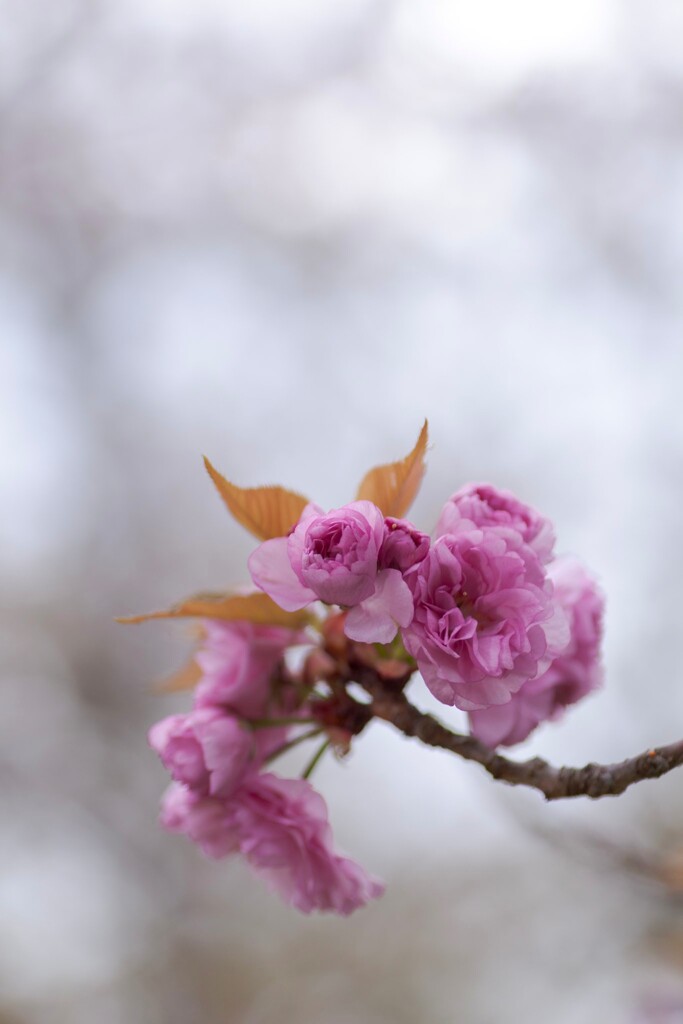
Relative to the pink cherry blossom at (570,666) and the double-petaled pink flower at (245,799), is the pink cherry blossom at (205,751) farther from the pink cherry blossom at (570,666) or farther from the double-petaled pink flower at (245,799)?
the pink cherry blossom at (570,666)

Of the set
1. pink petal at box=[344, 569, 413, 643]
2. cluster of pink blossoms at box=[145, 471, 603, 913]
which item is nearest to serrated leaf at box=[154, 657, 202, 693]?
cluster of pink blossoms at box=[145, 471, 603, 913]

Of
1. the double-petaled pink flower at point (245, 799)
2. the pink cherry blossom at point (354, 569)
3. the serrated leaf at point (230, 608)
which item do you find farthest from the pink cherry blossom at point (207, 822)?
the pink cherry blossom at point (354, 569)

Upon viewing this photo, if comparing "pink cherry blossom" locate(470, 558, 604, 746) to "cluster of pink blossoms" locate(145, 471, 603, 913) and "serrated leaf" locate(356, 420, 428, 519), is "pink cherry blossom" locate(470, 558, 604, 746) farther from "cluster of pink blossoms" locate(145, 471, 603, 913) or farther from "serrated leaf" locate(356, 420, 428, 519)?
"serrated leaf" locate(356, 420, 428, 519)

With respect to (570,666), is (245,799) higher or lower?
lower

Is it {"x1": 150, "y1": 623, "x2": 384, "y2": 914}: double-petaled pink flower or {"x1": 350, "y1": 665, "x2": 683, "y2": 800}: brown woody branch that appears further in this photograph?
{"x1": 150, "y1": 623, "x2": 384, "y2": 914}: double-petaled pink flower

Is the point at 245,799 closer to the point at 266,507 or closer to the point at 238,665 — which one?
the point at 238,665

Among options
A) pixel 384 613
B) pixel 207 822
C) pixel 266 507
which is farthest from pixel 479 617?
pixel 207 822

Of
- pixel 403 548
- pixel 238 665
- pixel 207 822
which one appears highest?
pixel 403 548
